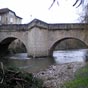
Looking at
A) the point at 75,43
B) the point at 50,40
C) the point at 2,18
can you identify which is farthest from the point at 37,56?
the point at 75,43

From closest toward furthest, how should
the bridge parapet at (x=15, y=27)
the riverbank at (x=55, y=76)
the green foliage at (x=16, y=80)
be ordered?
1. the green foliage at (x=16, y=80)
2. the riverbank at (x=55, y=76)
3. the bridge parapet at (x=15, y=27)

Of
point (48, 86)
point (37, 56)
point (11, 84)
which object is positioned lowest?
point (37, 56)

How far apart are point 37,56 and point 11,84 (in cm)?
2841

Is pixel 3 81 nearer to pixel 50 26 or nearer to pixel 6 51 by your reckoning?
pixel 50 26

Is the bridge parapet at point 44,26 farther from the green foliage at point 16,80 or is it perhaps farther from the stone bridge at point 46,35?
the green foliage at point 16,80

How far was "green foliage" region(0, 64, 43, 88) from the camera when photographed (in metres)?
9.16

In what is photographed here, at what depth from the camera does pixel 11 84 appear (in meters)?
9.31

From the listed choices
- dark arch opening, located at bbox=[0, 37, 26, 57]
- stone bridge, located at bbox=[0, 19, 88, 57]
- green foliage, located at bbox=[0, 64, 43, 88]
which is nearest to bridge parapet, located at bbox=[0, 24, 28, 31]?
stone bridge, located at bbox=[0, 19, 88, 57]

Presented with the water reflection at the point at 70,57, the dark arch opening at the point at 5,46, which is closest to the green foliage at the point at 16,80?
the water reflection at the point at 70,57

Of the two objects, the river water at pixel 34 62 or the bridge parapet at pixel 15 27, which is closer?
the river water at pixel 34 62

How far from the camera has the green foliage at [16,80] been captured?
9164 mm

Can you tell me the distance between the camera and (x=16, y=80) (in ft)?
31.1

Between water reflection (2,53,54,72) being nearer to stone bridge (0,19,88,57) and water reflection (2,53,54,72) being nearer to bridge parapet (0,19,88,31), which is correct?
stone bridge (0,19,88,57)

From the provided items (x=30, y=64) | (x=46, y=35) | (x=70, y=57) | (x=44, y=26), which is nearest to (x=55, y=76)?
(x=30, y=64)
